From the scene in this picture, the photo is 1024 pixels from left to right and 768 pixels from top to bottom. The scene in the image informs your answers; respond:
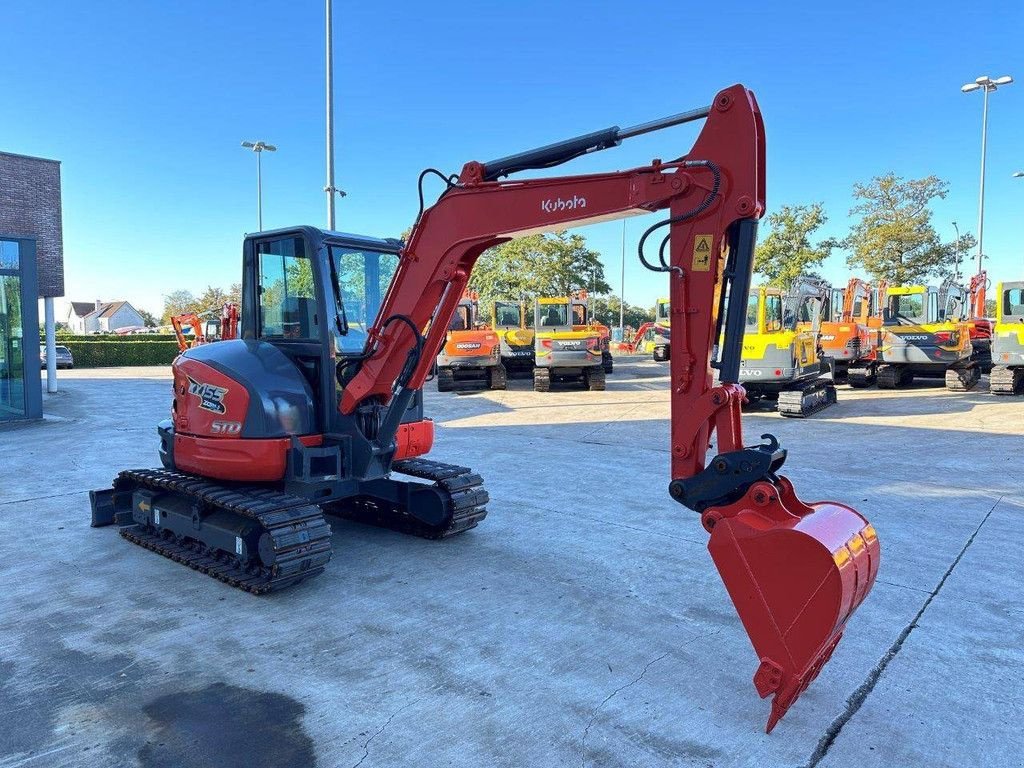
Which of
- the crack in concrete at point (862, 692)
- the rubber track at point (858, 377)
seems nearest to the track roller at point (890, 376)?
the rubber track at point (858, 377)

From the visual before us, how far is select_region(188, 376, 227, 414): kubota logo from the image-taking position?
5.23 m

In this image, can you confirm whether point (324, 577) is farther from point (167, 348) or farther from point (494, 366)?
point (167, 348)

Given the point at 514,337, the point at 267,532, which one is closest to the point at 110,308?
the point at 514,337

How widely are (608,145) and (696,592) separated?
9.80 ft

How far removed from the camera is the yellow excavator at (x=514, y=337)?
22.4 meters

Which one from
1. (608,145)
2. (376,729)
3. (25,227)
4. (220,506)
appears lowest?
(376,729)

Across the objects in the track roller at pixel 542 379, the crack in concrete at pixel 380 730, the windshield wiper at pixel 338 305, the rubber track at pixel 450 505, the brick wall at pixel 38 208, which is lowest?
the crack in concrete at pixel 380 730

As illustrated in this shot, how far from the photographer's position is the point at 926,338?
18938mm

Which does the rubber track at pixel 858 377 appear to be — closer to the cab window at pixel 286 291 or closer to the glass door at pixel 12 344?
the cab window at pixel 286 291

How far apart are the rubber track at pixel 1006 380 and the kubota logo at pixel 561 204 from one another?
17.3m

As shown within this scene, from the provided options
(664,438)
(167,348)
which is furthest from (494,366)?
(167,348)

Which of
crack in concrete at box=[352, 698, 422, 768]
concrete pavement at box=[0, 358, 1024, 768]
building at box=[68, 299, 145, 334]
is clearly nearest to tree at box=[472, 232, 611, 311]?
concrete pavement at box=[0, 358, 1024, 768]

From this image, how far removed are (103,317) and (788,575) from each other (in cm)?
11969

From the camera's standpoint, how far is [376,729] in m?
3.20
